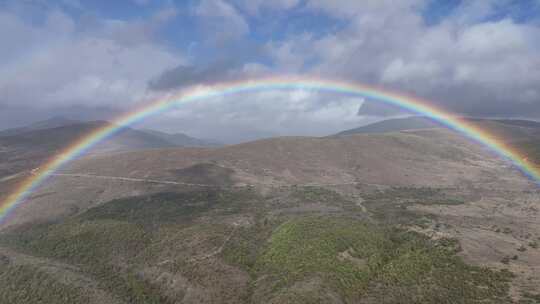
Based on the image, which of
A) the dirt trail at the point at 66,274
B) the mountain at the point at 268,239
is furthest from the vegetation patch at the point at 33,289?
the dirt trail at the point at 66,274

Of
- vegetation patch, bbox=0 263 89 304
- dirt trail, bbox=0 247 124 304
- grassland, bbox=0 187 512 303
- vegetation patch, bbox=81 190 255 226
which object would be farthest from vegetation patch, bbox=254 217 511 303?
vegetation patch, bbox=0 263 89 304

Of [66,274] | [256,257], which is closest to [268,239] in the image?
[256,257]

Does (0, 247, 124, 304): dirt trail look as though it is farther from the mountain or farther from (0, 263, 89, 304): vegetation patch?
(0, 263, 89, 304): vegetation patch

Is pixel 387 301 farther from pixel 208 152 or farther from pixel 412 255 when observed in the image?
pixel 208 152

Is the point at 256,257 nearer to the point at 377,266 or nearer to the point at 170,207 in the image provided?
the point at 377,266

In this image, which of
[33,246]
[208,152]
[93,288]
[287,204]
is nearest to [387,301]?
[93,288]

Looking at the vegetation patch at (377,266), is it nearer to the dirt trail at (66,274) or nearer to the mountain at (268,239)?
the mountain at (268,239)

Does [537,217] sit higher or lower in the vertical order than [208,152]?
lower

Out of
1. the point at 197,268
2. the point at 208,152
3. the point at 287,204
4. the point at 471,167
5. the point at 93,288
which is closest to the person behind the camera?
the point at 93,288
